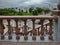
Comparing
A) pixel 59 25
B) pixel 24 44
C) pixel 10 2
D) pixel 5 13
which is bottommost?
pixel 24 44

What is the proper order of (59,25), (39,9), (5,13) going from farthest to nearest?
(39,9) → (5,13) → (59,25)

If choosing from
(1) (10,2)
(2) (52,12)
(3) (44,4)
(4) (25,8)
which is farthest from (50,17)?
(1) (10,2)

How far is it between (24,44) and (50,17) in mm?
701

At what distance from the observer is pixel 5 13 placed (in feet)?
10.8

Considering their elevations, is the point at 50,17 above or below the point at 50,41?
above

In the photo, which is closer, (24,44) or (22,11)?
(24,44)

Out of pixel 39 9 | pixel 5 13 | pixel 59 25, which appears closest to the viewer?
pixel 59 25

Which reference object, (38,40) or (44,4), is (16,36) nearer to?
(38,40)

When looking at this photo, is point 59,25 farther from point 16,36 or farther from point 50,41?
point 16,36

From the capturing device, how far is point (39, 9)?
139 inches

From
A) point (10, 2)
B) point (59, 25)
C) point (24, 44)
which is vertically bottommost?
point (24, 44)

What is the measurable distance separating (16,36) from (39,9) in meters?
0.79

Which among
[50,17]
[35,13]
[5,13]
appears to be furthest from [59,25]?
[5,13]

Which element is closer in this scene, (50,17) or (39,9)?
(50,17)
